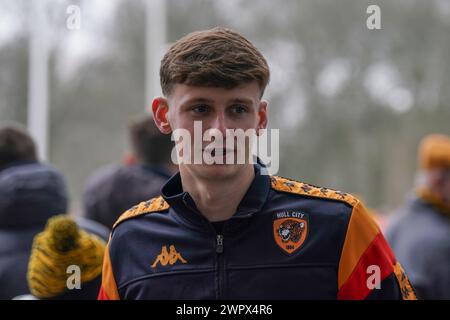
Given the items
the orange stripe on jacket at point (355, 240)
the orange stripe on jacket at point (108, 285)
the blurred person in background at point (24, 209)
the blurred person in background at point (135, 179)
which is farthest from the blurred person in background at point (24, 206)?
the orange stripe on jacket at point (355, 240)

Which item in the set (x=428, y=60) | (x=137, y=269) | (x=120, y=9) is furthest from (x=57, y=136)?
(x=137, y=269)

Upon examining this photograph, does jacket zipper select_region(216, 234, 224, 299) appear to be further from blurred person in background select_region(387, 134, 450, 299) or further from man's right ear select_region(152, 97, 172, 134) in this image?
blurred person in background select_region(387, 134, 450, 299)

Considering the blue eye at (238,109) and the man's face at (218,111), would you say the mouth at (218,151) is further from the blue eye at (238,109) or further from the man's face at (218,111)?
the blue eye at (238,109)

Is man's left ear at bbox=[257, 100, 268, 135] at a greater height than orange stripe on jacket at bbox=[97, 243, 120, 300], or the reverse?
man's left ear at bbox=[257, 100, 268, 135]

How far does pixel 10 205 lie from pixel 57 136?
15183 millimetres

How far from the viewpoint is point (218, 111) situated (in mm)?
1949

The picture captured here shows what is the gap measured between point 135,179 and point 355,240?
1.96 metres

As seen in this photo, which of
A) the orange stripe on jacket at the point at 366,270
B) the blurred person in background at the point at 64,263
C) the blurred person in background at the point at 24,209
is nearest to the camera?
the orange stripe on jacket at the point at 366,270

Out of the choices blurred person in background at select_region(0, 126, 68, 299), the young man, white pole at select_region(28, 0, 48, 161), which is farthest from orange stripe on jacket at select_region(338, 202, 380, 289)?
white pole at select_region(28, 0, 48, 161)

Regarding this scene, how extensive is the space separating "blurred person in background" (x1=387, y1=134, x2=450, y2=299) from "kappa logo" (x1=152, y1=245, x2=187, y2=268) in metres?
2.36

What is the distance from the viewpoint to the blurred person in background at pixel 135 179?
369 centimetres

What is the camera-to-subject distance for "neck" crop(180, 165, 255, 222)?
202 cm

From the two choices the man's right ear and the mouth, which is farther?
the man's right ear

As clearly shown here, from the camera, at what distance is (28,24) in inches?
501
